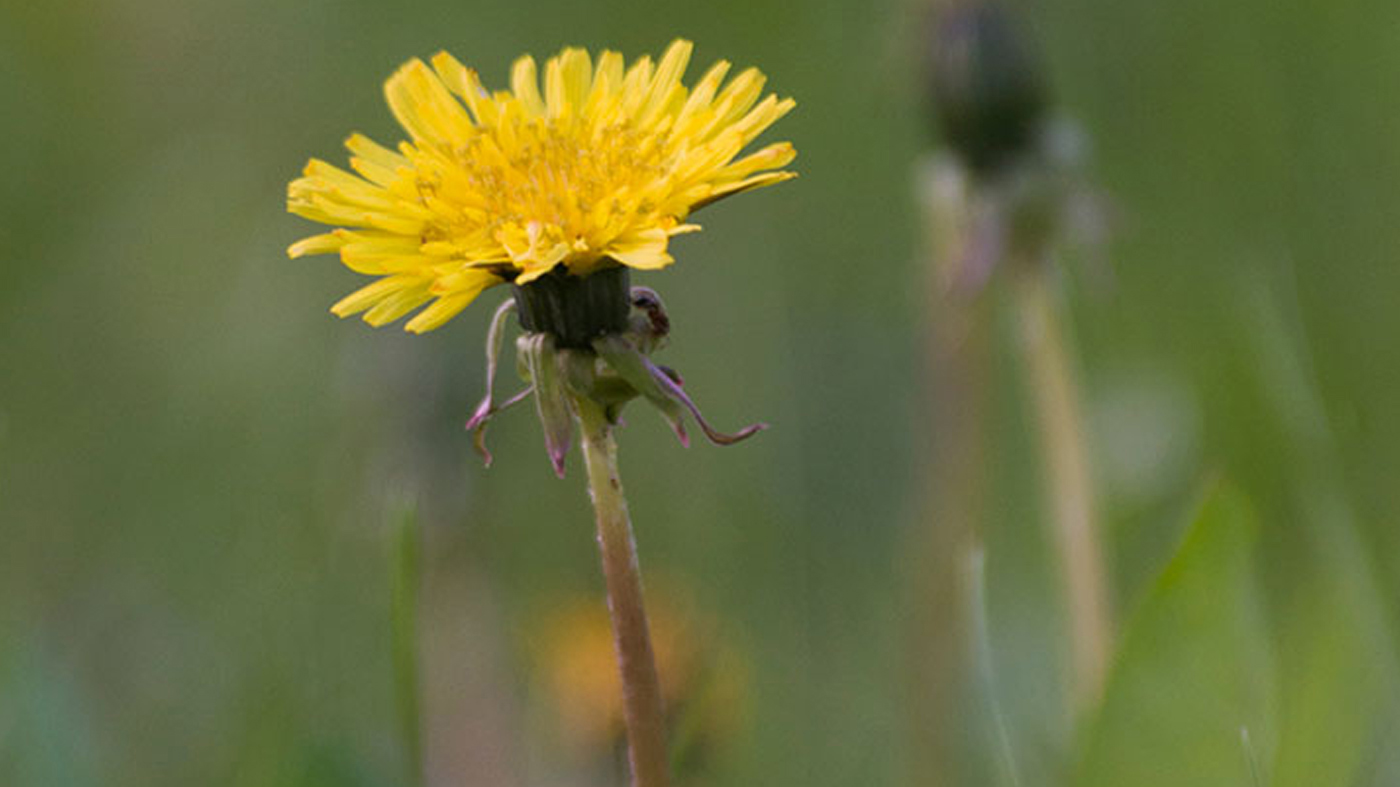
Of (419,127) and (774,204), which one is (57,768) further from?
(774,204)

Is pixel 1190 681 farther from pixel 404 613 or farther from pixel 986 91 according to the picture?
pixel 986 91

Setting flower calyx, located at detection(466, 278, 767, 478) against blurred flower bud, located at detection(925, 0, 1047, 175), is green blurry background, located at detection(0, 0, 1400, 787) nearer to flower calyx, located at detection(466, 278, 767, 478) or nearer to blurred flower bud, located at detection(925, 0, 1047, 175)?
blurred flower bud, located at detection(925, 0, 1047, 175)

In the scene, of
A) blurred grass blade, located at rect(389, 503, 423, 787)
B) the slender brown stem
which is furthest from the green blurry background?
the slender brown stem

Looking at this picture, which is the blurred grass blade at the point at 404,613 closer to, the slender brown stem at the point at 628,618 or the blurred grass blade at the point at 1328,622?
the slender brown stem at the point at 628,618

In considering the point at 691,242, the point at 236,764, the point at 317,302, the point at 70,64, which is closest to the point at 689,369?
the point at 691,242

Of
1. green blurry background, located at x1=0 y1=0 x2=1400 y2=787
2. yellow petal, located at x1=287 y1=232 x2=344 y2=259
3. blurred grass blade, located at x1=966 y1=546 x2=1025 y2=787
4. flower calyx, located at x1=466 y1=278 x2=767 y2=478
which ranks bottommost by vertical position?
green blurry background, located at x1=0 y1=0 x2=1400 y2=787

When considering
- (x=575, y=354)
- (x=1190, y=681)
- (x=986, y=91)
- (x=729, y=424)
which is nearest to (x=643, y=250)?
(x=575, y=354)
